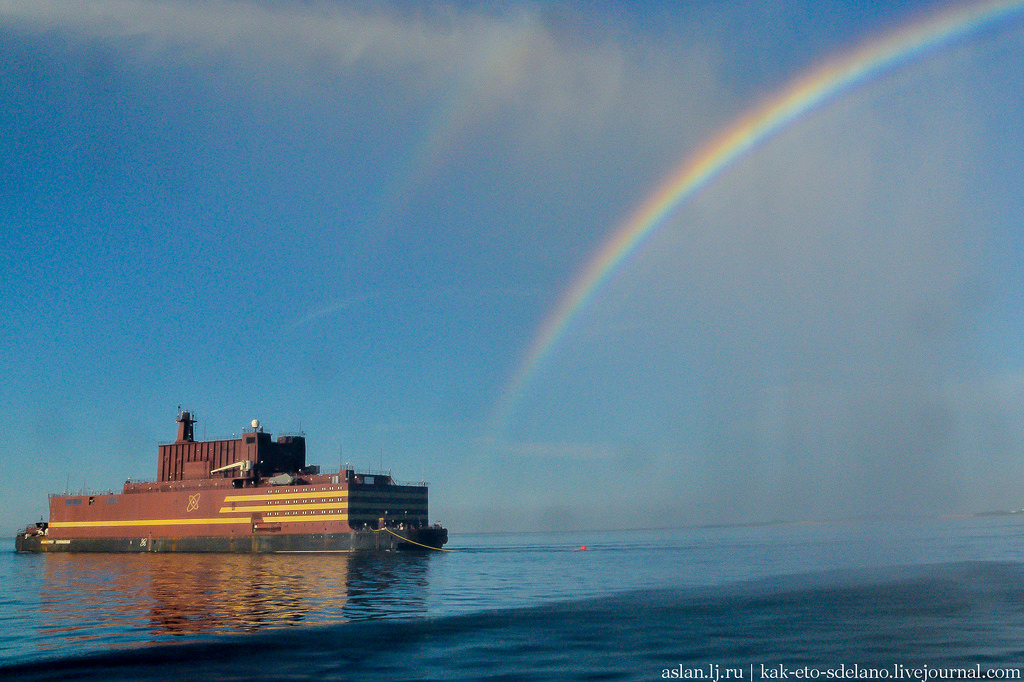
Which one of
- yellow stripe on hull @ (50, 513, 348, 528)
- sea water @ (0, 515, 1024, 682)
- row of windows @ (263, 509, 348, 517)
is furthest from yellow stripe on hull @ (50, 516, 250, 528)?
sea water @ (0, 515, 1024, 682)

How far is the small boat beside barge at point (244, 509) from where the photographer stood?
13000 centimetres

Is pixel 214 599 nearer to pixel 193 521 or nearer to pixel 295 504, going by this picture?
pixel 295 504

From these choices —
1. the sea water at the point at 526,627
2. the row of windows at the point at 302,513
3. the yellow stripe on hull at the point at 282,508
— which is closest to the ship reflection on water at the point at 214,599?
the sea water at the point at 526,627

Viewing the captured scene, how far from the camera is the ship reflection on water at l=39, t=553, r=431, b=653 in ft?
141

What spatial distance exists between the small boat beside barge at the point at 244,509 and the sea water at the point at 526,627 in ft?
171

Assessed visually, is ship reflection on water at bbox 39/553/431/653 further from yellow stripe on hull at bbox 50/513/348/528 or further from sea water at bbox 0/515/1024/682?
yellow stripe on hull at bbox 50/513/348/528

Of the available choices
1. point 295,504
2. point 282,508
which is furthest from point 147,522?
point 295,504

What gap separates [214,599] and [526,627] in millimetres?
27166

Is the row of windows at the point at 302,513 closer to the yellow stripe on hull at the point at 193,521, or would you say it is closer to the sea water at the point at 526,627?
the yellow stripe on hull at the point at 193,521

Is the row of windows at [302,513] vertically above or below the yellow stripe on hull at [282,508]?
below

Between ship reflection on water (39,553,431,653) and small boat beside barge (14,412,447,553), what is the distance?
31.5m

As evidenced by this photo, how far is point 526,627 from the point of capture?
4225 centimetres

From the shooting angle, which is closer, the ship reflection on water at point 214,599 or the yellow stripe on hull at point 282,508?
the ship reflection on water at point 214,599

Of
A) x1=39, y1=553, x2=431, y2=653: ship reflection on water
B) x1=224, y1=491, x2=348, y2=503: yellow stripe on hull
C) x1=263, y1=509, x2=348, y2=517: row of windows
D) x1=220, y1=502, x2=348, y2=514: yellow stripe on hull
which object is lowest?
x1=39, y1=553, x2=431, y2=653: ship reflection on water
